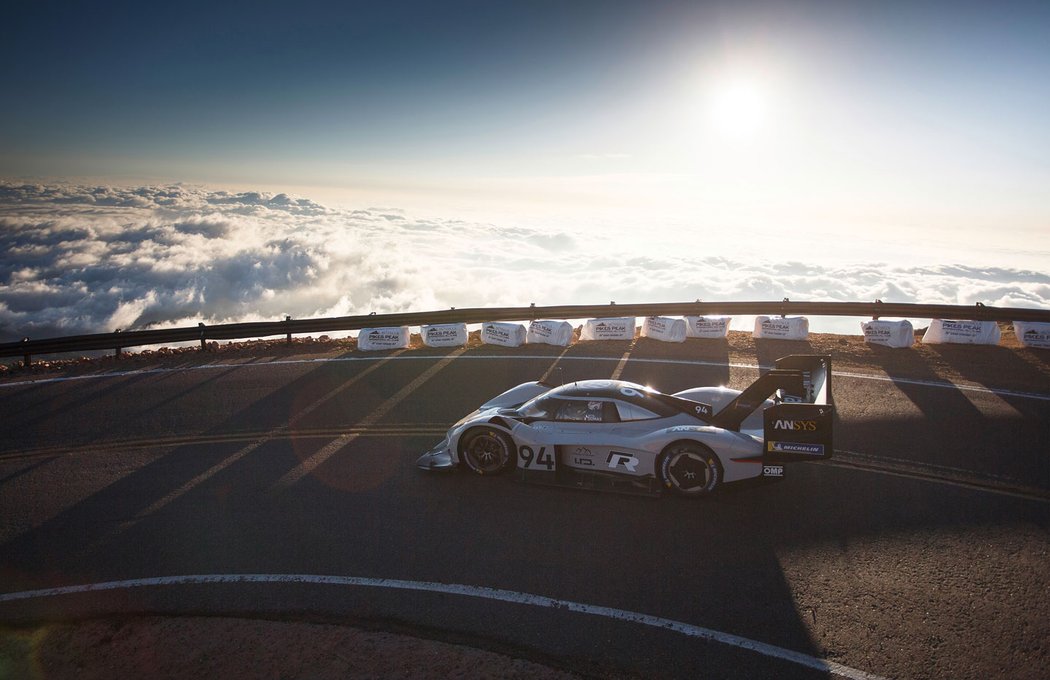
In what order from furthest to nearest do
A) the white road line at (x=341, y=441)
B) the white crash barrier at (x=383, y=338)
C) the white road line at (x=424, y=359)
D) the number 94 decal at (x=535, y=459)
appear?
the white crash barrier at (x=383, y=338), the white road line at (x=424, y=359), the white road line at (x=341, y=441), the number 94 decal at (x=535, y=459)

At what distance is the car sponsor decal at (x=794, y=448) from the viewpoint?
8.38 metres

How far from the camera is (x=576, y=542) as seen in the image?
8195mm

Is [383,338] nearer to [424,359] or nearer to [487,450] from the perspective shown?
[424,359]

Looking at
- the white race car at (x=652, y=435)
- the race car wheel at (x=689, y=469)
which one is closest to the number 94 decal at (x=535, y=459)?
the white race car at (x=652, y=435)

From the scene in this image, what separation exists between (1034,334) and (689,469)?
12.8 m

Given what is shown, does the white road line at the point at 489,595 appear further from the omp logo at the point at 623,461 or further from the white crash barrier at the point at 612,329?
the white crash barrier at the point at 612,329

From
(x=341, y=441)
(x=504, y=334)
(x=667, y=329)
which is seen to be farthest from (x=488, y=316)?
(x=341, y=441)

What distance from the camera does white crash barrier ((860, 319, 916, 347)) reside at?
16.2m

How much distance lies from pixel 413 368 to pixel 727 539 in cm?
1029

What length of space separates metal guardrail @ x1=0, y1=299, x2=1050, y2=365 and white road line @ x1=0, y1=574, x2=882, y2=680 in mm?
11020

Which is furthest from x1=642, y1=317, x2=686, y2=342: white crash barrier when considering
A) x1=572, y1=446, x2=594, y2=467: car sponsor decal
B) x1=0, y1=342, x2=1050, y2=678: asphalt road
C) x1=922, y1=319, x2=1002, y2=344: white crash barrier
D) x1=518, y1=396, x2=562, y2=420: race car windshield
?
x1=572, y1=446, x2=594, y2=467: car sponsor decal

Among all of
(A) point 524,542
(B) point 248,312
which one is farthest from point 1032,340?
(B) point 248,312

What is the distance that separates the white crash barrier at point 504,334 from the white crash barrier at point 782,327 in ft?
22.6

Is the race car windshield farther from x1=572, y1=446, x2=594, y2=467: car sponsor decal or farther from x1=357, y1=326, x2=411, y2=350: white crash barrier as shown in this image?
x1=357, y1=326, x2=411, y2=350: white crash barrier
